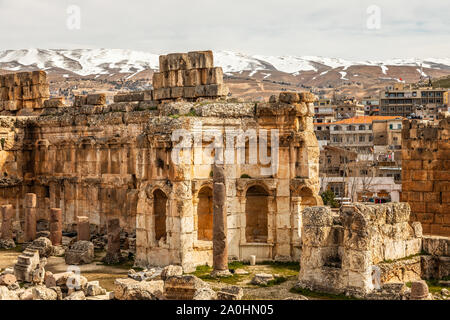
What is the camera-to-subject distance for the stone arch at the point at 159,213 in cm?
2652

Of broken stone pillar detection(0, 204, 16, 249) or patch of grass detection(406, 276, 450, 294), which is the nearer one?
patch of grass detection(406, 276, 450, 294)

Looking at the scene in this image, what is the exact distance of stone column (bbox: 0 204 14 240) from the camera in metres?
33.2

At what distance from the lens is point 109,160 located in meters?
33.5

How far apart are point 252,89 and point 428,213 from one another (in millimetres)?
120876

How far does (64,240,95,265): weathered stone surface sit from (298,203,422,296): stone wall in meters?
9.76

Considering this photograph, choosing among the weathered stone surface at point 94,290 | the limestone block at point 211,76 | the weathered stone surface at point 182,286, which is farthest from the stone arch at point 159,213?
the limestone block at point 211,76

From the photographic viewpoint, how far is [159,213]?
26938 millimetres

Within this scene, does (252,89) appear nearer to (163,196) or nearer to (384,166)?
(384,166)

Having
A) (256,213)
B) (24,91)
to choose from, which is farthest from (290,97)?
(24,91)

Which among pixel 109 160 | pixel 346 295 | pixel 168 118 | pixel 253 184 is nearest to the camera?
pixel 346 295

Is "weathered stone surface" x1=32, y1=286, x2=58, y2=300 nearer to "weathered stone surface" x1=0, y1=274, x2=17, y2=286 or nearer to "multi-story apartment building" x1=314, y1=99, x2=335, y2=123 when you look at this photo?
"weathered stone surface" x1=0, y1=274, x2=17, y2=286

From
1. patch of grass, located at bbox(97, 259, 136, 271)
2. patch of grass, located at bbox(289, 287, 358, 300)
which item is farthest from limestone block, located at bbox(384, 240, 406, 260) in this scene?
patch of grass, located at bbox(97, 259, 136, 271)
